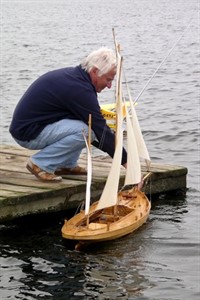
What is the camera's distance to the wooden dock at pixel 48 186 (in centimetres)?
789

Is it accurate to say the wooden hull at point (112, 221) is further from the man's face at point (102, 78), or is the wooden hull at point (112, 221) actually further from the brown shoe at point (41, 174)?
the man's face at point (102, 78)

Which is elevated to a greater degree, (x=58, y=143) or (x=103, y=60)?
(x=103, y=60)

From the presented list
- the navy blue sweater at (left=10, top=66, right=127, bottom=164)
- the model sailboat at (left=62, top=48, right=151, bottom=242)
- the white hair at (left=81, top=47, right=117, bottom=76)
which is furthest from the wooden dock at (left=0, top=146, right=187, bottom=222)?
the white hair at (left=81, top=47, right=117, bottom=76)

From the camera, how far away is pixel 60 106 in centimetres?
805

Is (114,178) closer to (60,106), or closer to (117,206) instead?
(117,206)

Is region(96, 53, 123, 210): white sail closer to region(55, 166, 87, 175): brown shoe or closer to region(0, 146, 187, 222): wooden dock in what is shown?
region(0, 146, 187, 222): wooden dock

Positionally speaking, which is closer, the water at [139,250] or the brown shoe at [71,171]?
the water at [139,250]

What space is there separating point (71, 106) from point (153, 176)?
4.95 ft

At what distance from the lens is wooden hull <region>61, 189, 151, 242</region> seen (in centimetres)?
742

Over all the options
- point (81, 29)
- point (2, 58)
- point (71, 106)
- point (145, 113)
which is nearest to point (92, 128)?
point (71, 106)

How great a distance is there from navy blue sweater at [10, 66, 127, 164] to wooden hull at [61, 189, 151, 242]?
42 cm

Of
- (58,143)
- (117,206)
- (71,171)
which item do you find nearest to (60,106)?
(58,143)

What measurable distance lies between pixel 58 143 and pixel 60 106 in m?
0.35

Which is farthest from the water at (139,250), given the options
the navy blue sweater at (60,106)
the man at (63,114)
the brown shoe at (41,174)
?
the navy blue sweater at (60,106)
